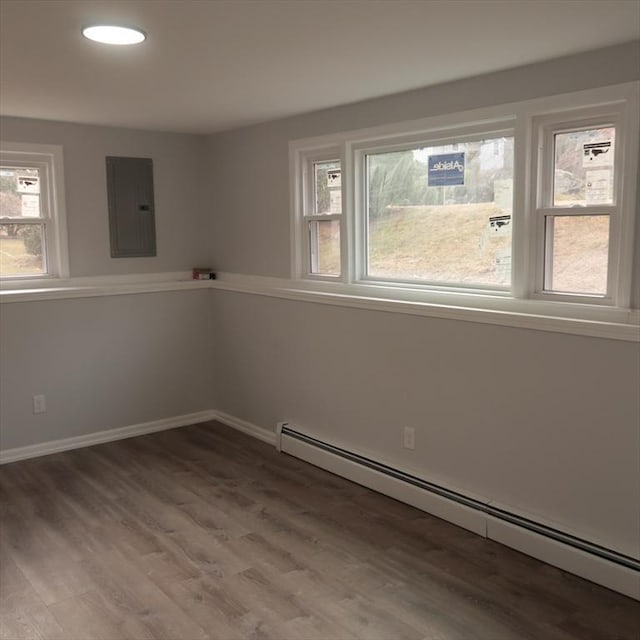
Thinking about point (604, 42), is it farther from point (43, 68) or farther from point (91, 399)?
point (91, 399)

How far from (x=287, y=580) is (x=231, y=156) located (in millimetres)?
3253

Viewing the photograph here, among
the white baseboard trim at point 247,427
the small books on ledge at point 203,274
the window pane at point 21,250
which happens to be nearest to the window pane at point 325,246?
the small books on ledge at point 203,274

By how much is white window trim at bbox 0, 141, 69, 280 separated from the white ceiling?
67cm

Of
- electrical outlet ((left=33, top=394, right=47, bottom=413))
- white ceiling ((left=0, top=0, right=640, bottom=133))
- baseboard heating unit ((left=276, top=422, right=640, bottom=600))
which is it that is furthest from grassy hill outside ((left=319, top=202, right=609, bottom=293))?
electrical outlet ((left=33, top=394, right=47, bottom=413))

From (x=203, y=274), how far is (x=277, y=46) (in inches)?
113

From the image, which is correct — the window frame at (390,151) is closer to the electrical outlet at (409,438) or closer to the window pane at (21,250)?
the electrical outlet at (409,438)

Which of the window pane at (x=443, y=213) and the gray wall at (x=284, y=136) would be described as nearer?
the gray wall at (x=284, y=136)

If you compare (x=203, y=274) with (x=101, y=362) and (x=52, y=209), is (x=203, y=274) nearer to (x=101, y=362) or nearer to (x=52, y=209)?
(x=101, y=362)

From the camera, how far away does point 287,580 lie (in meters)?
3.01

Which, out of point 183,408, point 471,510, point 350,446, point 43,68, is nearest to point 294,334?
point 350,446

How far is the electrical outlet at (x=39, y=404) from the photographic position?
4.65 m

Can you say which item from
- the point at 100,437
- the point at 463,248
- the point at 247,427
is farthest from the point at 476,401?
the point at 100,437

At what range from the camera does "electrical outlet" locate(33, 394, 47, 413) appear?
15.3 feet

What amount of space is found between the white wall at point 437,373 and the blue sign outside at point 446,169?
264mm
